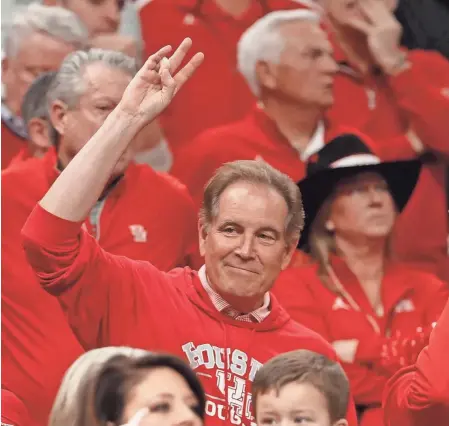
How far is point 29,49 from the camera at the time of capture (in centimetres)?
226

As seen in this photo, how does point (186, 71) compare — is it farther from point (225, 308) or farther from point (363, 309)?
point (363, 309)

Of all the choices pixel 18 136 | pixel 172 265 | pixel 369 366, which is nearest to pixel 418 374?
pixel 369 366

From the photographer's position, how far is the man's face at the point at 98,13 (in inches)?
88.8

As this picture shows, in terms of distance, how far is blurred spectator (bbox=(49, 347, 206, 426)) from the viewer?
173 cm

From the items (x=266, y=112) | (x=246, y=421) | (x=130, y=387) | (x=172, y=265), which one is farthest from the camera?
(x=266, y=112)

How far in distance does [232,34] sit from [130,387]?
822mm

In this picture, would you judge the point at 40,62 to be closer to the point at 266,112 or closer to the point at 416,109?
the point at 266,112

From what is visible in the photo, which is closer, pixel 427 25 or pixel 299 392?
pixel 299 392

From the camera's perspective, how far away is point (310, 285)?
213cm

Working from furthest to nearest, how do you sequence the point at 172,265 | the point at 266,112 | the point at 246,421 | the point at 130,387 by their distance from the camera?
1. the point at 266,112
2. the point at 172,265
3. the point at 246,421
4. the point at 130,387

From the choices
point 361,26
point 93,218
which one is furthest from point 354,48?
point 93,218

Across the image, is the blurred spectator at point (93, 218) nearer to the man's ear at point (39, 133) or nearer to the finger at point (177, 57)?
the man's ear at point (39, 133)

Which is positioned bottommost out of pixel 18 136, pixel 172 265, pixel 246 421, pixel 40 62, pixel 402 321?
pixel 246 421

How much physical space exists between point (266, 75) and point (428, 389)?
72 cm
